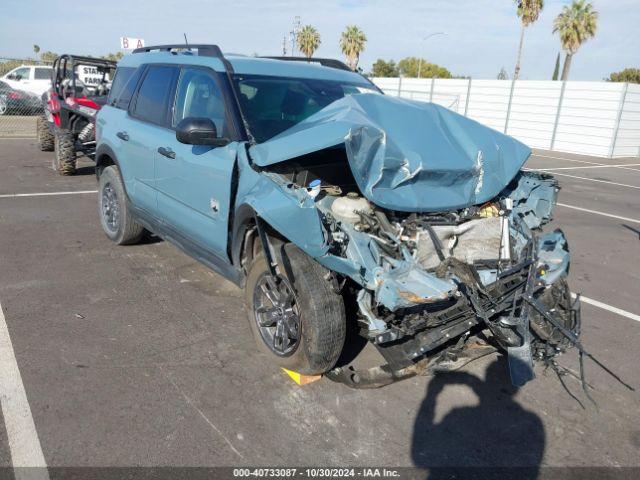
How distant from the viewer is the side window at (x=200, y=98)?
13.4 ft

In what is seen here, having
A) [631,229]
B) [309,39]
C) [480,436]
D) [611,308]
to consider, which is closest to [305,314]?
[480,436]

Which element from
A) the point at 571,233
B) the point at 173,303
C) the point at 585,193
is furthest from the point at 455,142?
the point at 585,193

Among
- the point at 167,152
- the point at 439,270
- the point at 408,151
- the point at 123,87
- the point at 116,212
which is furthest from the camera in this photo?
the point at 116,212

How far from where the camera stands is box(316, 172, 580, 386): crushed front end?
299cm

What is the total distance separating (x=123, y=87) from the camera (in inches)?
224

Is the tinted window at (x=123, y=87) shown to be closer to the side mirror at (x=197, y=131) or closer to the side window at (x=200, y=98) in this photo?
the side window at (x=200, y=98)

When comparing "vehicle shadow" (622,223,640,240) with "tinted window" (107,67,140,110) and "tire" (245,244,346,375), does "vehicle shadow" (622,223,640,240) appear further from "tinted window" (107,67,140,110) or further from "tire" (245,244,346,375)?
"tinted window" (107,67,140,110)

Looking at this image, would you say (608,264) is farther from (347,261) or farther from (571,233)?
(347,261)

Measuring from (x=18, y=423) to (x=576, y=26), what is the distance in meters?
39.5

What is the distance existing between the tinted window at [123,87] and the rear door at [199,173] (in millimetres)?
1089

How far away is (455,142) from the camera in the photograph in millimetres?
3857

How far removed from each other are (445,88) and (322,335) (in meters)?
26.3

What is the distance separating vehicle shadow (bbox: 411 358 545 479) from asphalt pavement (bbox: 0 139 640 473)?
0.01 metres

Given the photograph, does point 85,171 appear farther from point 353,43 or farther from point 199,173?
point 353,43
